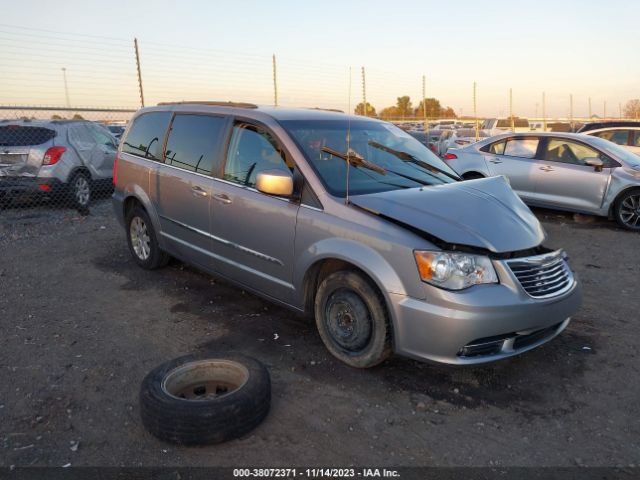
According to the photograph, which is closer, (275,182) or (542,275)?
(542,275)

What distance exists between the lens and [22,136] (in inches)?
343

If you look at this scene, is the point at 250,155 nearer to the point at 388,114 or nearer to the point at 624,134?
the point at 624,134

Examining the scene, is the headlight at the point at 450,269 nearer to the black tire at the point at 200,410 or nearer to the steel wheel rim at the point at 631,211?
the black tire at the point at 200,410

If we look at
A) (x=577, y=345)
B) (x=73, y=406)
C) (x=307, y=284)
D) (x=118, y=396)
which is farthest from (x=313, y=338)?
(x=577, y=345)

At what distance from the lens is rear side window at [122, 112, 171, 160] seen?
5.43 metres

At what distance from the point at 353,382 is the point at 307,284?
0.78 meters

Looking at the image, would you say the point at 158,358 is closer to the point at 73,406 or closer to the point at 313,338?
the point at 73,406

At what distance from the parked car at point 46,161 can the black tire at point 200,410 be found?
268 inches

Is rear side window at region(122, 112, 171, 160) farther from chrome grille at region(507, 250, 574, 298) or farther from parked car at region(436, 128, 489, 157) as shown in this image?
parked car at region(436, 128, 489, 157)

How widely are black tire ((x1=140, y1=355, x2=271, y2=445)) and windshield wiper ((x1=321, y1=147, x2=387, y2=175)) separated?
174 centimetres

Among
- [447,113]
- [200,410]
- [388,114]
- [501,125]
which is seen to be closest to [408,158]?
[200,410]

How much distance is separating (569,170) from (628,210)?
1052mm

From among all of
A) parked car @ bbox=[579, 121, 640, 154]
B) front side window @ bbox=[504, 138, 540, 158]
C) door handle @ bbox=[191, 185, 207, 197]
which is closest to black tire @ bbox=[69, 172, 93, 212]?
door handle @ bbox=[191, 185, 207, 197]

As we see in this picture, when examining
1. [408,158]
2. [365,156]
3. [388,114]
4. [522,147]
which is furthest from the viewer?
[388,114]
